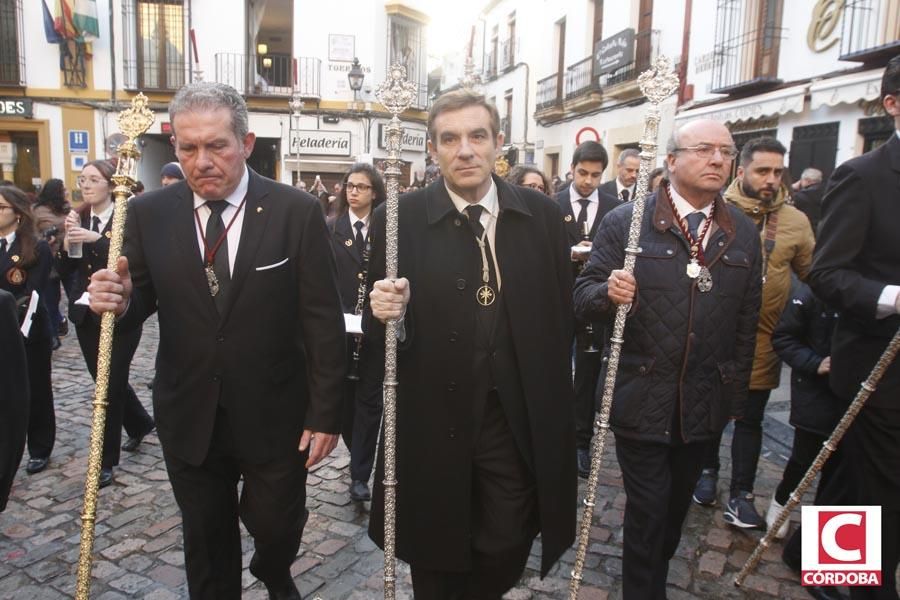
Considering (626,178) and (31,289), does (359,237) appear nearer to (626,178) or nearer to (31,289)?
(31,289)

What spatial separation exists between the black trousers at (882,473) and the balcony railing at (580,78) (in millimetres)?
17057

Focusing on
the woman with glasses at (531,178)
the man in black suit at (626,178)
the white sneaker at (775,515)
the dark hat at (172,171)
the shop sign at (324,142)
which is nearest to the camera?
the white sneaker at (775,515)

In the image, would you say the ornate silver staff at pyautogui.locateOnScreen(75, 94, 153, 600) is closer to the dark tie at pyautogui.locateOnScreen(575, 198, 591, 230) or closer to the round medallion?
the round medallion

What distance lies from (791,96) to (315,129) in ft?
46.7

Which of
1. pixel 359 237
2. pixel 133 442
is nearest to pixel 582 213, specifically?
pixel 359 237

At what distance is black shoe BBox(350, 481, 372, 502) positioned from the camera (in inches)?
→ 183

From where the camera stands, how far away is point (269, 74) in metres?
21.9

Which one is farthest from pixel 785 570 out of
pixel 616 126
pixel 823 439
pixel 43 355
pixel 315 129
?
pixel 315 129

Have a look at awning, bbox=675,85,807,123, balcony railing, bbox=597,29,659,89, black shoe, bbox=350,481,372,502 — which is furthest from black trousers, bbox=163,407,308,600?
balcony railing, bbox=597,29,659,89

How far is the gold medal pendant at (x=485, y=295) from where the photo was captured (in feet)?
9.21

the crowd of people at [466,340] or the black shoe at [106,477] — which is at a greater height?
the crowd of people at [466,340]

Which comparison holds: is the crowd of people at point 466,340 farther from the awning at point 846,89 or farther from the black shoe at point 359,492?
the awning at point 846,89

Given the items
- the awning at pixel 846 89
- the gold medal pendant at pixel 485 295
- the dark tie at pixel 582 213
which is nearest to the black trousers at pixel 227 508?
the gold medal pendant at pixel 485 295

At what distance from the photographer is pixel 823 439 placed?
3949 millimetres
